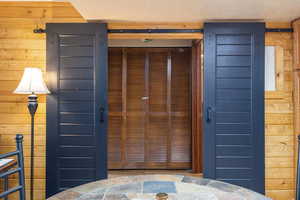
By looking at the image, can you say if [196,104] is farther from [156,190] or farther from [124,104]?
[156,190]

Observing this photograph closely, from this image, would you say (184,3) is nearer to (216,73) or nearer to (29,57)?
(216,73)

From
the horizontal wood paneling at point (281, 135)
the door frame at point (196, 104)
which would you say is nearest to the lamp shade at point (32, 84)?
the door frame at point (196, 104)

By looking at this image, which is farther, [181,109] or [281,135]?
[181,109]

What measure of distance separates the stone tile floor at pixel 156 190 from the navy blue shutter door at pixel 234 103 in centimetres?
134

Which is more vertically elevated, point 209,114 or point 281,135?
point 209,114

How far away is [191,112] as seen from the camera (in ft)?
13.5

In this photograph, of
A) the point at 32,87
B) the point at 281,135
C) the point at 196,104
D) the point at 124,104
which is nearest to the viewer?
the point at 32,87

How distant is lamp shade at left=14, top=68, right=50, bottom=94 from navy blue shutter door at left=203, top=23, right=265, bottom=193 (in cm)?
167

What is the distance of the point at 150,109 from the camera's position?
13.7 feet

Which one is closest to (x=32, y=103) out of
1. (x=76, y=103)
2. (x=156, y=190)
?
(x=76, y=103)

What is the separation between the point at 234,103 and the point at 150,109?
66.8 inches

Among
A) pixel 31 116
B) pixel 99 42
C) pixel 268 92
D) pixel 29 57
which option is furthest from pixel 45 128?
pixel 268 92

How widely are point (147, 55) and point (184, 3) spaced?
75.7 inches

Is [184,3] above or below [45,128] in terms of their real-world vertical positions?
above
